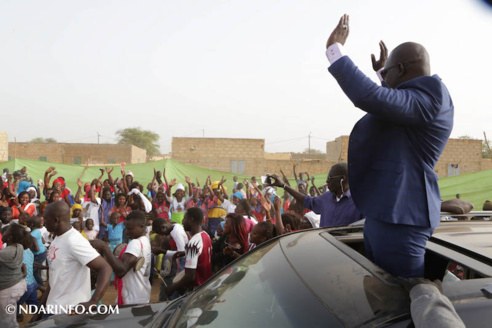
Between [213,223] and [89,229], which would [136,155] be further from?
[89,229]

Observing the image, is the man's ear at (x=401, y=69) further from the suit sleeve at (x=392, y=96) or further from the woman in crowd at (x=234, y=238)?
the woman in crowd at (x=234, y=238)

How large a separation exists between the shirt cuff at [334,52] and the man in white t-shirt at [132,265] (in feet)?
8.40

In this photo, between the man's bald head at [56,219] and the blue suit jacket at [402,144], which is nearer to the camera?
the blue suit jacket at [402,144]

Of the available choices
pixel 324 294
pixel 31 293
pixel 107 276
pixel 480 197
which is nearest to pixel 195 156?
pixel 480 197

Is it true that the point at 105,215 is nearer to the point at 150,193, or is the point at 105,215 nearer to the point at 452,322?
the point at 150,193

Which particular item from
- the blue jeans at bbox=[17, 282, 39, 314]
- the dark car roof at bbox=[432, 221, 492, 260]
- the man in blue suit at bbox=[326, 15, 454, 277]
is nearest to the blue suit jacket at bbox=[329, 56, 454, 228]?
the man in blue suit at bbox=[326, 15, 454, 277]

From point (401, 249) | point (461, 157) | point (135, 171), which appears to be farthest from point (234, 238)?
point (461, 157)

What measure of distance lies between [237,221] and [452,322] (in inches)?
132

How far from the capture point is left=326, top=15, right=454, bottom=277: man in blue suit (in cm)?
140

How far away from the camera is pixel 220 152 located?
2834cm

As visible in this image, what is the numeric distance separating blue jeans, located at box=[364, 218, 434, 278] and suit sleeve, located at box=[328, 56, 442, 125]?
16.6 inches

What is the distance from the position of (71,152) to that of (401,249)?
119ft

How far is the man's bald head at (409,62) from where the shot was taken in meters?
1.55

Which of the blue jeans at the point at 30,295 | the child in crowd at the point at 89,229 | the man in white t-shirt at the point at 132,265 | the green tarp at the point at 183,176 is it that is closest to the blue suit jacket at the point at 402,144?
the man in white t-shirt at the point at 132,265
